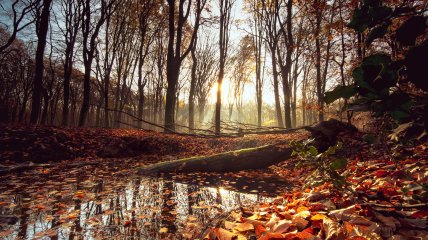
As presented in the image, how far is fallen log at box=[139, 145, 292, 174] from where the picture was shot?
18.1ft

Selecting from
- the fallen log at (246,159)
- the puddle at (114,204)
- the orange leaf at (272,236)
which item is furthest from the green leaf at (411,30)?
the fallen log at (246,159)

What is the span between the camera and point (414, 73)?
2.54ft

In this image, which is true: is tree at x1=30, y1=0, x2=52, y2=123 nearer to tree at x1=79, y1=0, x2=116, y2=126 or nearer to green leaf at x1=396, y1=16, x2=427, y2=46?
tree at x1=79, y1=0, x2=116, y2=126

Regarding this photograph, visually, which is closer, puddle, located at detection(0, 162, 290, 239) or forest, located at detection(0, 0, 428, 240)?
forest, located at detection(0, 0, 428, 240)

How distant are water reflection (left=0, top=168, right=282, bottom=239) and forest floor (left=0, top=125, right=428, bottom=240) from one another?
0.01 meters

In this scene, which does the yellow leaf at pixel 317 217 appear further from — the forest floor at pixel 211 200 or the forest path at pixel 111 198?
the forest path at pixel 111 198

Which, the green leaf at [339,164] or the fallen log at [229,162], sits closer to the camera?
the green leaf at [339,164]

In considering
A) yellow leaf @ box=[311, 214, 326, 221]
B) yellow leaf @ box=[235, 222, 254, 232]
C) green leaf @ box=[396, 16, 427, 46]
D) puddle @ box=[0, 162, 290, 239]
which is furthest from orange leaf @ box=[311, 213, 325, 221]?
green leaf @ box=[396, 16, 427, 46]

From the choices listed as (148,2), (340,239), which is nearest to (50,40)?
(148,2)

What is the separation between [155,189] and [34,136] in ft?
17.7

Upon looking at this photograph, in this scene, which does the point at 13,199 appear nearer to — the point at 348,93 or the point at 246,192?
the point at 246,192

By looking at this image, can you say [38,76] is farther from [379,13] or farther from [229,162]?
[379,13]

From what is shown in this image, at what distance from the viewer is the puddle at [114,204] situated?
2.36 m

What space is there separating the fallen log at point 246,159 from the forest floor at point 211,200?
8.9 inches
